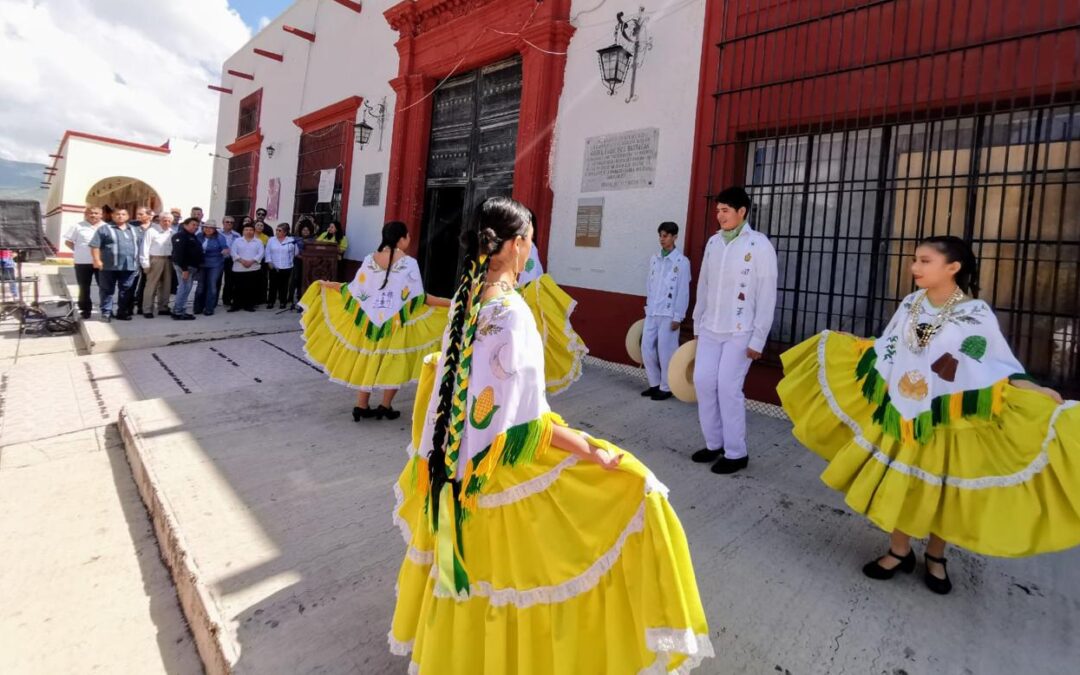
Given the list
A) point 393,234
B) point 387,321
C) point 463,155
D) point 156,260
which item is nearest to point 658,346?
point 387,321

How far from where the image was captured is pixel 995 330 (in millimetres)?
2354

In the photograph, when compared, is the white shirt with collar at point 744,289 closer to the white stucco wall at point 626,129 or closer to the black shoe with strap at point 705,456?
the black shoe with strap at point 705,456

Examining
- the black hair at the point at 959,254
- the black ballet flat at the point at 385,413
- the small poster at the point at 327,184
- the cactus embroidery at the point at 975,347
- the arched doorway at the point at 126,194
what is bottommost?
the black ballet flat at the point at 385,413

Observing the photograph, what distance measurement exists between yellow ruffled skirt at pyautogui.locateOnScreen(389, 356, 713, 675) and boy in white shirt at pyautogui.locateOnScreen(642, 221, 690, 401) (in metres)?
3.86

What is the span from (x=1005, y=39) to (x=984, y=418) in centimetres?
310

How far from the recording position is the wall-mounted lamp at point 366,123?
10188mm

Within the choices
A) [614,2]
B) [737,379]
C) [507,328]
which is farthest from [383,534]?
[614,2]

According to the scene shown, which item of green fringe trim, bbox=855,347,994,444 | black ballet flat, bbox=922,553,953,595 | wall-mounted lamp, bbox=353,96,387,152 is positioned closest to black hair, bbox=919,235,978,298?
green fringe trim, bbox=855,347,994,444

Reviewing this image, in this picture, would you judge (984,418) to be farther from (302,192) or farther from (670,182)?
(302,192)

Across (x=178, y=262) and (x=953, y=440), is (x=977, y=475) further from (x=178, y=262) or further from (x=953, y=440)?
(x=178, y=262)

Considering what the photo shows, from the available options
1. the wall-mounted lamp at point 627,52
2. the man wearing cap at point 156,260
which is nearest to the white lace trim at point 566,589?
the wall-mounted lamp at point 627,52

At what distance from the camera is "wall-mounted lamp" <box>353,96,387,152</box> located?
10.2m

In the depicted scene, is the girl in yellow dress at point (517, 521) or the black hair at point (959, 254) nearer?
the girl in yellow dress at point (517, 521)

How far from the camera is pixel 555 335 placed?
4.46 meters
